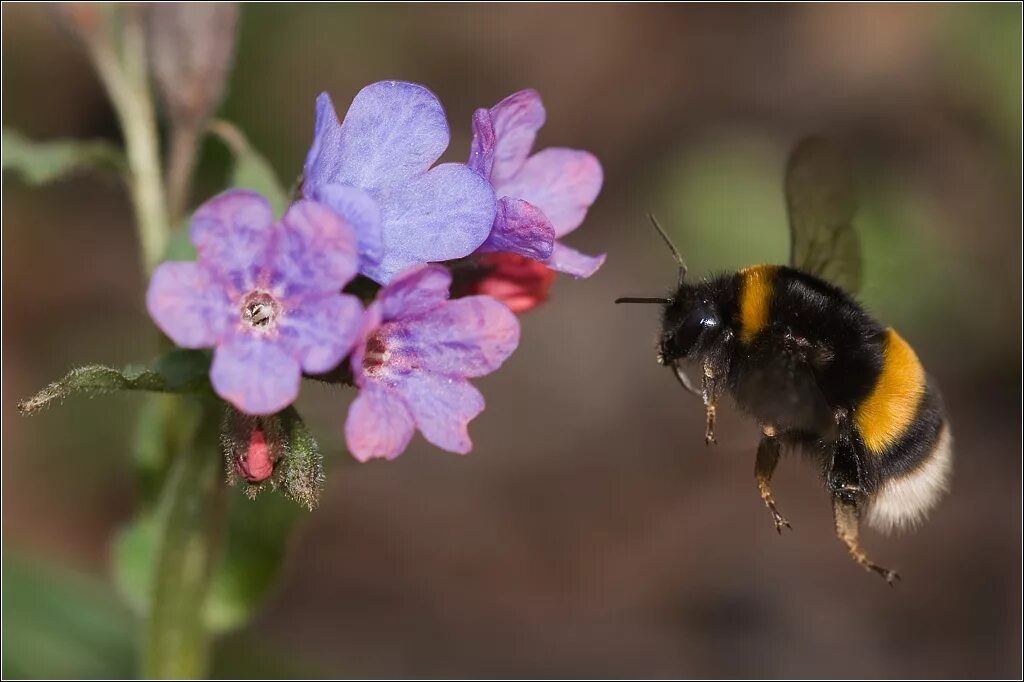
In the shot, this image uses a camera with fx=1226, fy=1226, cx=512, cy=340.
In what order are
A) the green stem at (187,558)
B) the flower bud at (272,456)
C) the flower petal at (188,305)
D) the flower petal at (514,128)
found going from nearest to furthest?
the flower petal at (188,305) → the flower bud at (272,456) → the flower petal at (514,128) → the green stem at (187,558)

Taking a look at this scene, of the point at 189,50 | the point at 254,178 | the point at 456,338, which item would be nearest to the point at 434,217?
the point at 456,338

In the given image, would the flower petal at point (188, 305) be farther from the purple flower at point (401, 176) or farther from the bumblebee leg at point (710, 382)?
the bumblebee leg at point (710, 382)

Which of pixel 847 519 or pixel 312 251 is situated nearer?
pixel 312 251

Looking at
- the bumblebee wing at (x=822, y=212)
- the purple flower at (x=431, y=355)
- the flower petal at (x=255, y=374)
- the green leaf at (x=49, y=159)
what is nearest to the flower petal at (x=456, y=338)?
the purple flower at (x=431, y=355)

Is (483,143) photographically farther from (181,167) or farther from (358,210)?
(181,167)

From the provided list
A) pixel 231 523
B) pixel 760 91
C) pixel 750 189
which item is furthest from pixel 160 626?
pixel 760 91

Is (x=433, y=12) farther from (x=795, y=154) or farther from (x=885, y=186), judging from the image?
(x=795, y=154)
